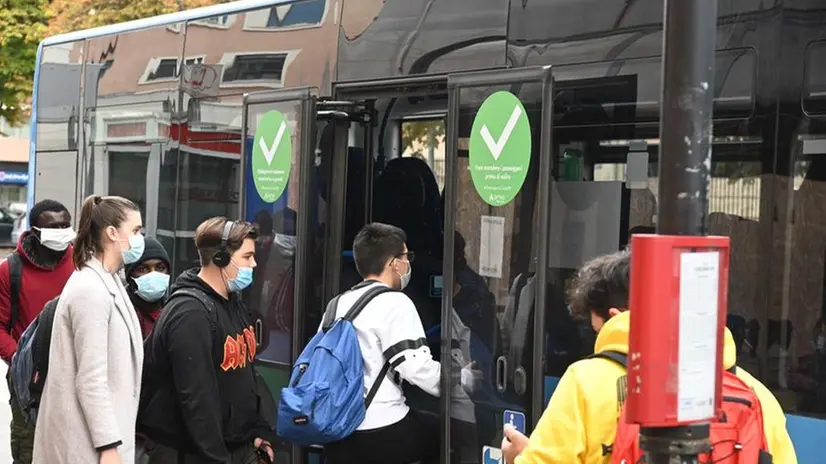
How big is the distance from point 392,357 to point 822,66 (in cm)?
223

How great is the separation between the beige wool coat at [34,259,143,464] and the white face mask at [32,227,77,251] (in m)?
2.01

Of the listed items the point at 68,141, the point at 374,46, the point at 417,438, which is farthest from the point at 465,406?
the point at 68,141

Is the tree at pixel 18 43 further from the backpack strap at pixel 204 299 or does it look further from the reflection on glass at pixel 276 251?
the backpack strap at pixel 204 299

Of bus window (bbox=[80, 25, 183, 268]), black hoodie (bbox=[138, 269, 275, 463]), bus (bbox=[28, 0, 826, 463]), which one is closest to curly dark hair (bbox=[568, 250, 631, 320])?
bus (bbox=[28, 0, 826, 463])

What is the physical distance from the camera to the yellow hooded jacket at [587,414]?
2.98 metres

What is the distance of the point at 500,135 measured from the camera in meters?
5.45

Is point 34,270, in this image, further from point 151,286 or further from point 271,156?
point 271,156

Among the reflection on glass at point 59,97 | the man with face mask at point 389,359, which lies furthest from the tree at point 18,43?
the man with face mask at point 389,359

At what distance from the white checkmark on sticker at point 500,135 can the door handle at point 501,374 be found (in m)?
0.88

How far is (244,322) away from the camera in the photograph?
17.9ft

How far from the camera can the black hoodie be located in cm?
503

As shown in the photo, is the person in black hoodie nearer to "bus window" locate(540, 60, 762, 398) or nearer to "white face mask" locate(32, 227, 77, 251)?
"bus window" locate(540, 60, 762, 398)

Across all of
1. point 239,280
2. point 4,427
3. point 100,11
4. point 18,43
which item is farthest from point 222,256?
point 18,43

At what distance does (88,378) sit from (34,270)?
242 cm
